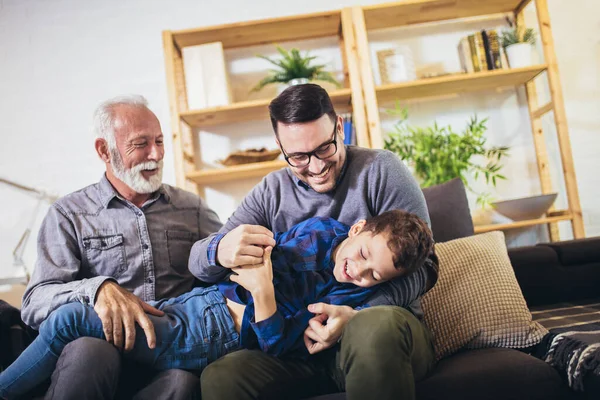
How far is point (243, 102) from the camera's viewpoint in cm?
311

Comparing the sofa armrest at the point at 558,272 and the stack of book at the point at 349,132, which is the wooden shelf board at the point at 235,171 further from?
the sofa armrest at the point at 558,272

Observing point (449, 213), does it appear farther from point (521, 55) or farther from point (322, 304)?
point (521, 55)

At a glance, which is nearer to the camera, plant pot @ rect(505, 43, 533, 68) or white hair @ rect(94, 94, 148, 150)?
white hair @ rect(94, 94, 148, 150)

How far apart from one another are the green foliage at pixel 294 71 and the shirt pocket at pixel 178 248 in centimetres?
137

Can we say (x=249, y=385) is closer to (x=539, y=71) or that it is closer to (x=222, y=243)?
(x=222, y=243)

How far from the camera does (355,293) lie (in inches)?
58.9

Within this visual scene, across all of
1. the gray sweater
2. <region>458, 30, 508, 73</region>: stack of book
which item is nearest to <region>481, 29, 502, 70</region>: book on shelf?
<region>458, 30, 508, 73</region>: stack of book

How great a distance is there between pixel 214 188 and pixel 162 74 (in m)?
0.80

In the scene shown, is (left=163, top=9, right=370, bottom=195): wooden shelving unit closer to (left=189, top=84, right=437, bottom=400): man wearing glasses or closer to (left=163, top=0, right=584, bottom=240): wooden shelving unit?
(left=163, top=0, right=584, bottom=240): wooden shelving unit

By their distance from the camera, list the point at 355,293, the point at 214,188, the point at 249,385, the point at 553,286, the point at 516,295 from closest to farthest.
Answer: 1. the point at 249,385
2. the point at 355,293
3. the point at 516,295
4. the point at 553,286
5. the point at 214,188

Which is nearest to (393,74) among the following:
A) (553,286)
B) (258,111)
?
(258,111)

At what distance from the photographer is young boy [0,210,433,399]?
1.42m

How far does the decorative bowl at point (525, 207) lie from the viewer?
2.88 meters

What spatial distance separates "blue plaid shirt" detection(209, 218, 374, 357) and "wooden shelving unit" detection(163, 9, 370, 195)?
1.46 meters
